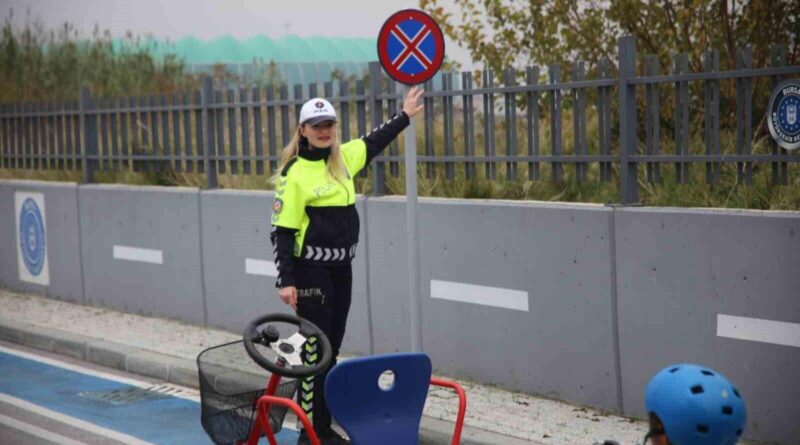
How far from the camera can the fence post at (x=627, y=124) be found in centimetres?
830

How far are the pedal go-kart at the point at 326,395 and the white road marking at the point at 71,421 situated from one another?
3.18m

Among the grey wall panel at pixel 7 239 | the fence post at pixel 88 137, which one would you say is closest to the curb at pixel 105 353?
the fence post at pixel 88 137

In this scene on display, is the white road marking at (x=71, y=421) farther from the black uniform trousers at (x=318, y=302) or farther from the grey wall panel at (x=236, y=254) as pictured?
the grey wall panel at (x=236, y=254)

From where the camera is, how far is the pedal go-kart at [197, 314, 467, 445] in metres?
4.94

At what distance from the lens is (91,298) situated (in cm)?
1395

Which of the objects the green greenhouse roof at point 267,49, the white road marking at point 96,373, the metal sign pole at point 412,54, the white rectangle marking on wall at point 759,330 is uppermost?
the green greenhouse roof at point 267,49

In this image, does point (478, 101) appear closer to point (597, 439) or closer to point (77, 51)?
point (597, 439)

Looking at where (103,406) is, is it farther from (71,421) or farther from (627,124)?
(627,124)

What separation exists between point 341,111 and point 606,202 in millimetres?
3119

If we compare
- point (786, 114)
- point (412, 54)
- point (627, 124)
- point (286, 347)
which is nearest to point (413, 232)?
point (412, 54)

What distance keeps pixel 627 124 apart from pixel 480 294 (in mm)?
1672

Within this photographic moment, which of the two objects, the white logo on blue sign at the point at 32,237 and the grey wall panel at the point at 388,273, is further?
the white logo on blue sign at the point at 32,237

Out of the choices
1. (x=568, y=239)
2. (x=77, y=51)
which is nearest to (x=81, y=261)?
(x=568, y=239)

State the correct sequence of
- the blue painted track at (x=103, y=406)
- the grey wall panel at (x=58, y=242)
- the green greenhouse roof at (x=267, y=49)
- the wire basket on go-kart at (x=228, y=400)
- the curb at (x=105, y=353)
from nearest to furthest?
1. the wire basket on go-kart at (x=228, y=400)
2. the blue painted track at (x=103, y=406)
3. the curb at (x=105, y=353)
4. the grey wall panel at (x=58, y=242)
5. the green greenhouse roof at (x=267, y=49)
